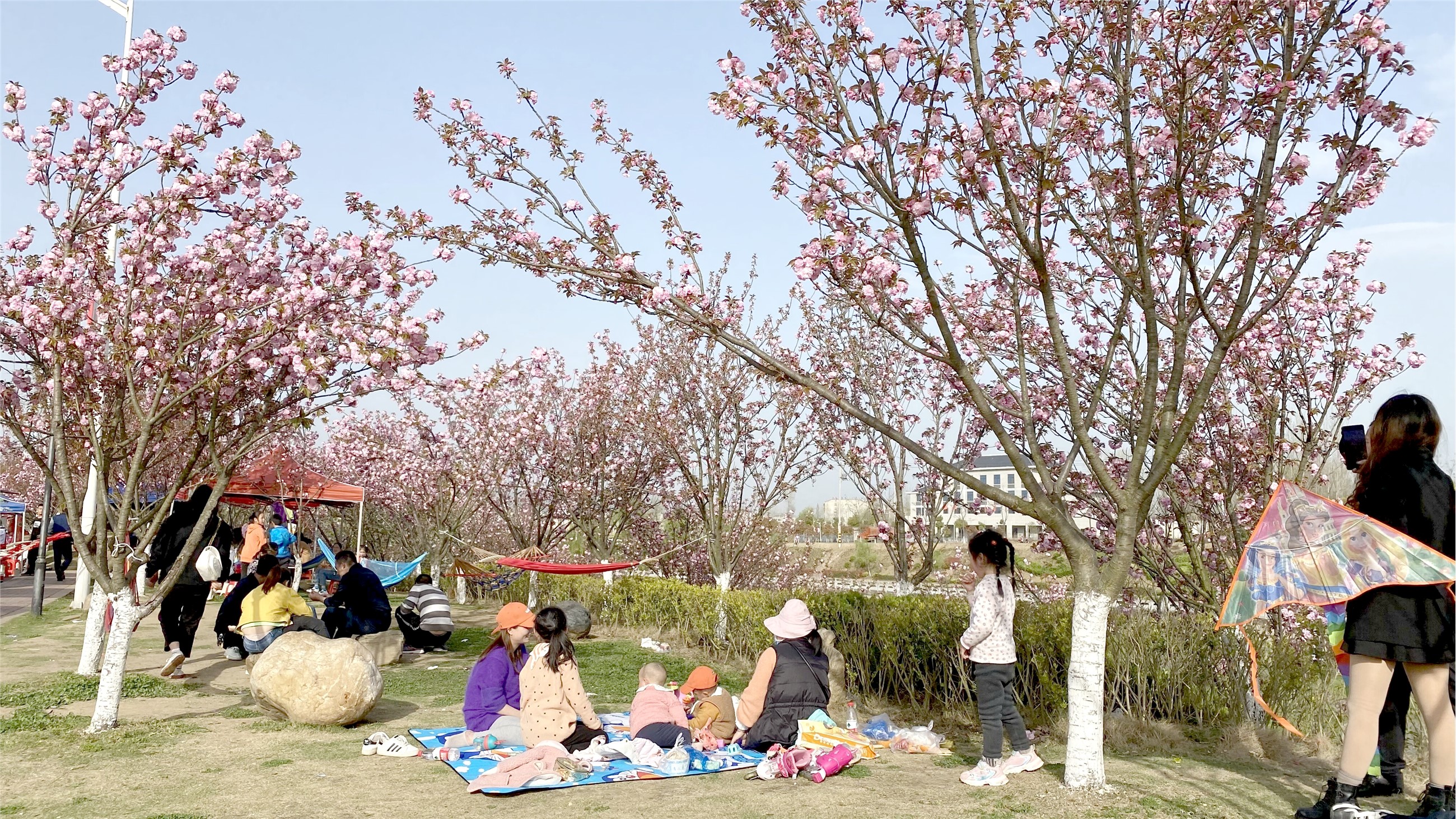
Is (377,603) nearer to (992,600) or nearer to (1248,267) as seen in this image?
(992,600)

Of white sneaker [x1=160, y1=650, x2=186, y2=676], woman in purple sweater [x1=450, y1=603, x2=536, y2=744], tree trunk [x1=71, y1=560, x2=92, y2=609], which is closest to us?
woman in purple sweater [x1=450, y1=603, x2=536, y2=744]

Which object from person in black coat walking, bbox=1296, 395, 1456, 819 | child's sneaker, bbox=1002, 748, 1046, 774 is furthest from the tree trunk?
person in black coat walking, bbox=1296, 395, 1456, 819

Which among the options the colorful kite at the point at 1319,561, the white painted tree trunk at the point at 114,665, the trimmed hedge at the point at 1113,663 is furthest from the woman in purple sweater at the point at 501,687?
the colorful kite at the point at 1319,561

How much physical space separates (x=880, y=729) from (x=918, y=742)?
1.51 feet

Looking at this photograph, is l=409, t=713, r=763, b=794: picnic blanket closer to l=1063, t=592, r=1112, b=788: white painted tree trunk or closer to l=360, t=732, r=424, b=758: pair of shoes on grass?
l=360, t=732, r=424, b=758: pair of shoes on grass

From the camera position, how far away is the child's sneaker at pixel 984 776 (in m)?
5.51

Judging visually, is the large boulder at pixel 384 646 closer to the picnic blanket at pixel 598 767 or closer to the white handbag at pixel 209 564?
the white handbag at pixel 209 564

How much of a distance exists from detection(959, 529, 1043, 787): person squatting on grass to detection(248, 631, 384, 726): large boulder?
4.06 m

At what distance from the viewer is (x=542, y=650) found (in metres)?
6.24

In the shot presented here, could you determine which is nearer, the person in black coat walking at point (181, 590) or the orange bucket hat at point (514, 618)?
the orange bucket hat at point (514, 618)

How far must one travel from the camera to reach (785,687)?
20.9 ft

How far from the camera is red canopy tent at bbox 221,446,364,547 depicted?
1546 cm

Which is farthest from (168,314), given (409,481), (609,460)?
(409,481)

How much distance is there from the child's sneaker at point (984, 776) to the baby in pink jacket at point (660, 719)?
5.72 feet
